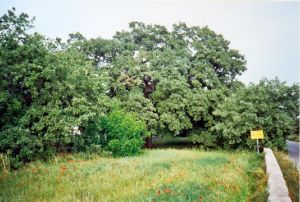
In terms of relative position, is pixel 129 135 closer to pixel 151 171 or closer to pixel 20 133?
pixel 20 133

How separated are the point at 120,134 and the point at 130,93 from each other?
828cm

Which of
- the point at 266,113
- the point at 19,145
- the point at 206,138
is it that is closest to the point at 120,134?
the point at 19,145

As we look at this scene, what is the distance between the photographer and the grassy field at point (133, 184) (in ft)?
26.1

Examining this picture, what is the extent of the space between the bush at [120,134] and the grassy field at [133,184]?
7015mm

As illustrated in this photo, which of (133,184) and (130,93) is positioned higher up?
(130,93)

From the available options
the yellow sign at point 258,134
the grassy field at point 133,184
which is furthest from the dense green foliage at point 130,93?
the yellow sign at point 258,134

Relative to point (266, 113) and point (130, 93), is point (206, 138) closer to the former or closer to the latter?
point (266, 113)

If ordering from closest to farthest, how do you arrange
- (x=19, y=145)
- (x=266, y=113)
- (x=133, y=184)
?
(x=133, y=184), (x=19, y=145), (x=266, y=113)

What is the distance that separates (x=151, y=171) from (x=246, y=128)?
45.8ft

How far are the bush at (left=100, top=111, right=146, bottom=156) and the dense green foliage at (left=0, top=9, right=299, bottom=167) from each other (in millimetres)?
75

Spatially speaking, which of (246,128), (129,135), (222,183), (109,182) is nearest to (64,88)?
(129,135)

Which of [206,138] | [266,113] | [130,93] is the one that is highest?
[130,93]

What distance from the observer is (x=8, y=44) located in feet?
52.5

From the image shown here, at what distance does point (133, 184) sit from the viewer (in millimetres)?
9648
